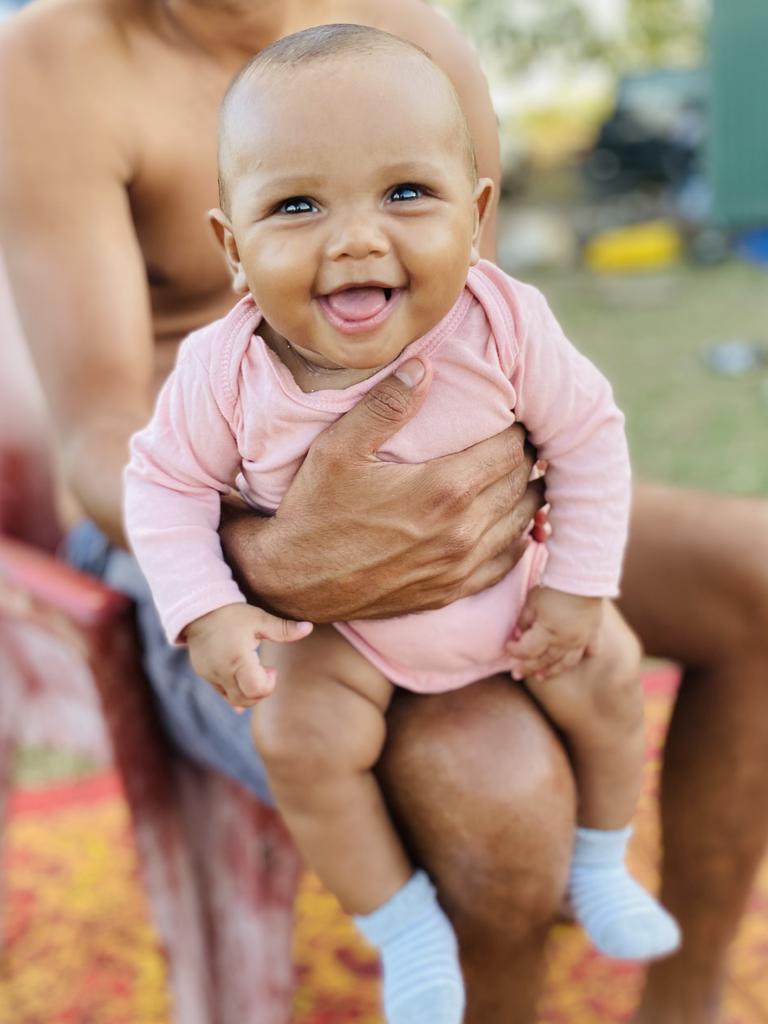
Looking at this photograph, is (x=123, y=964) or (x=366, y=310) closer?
(x=366, y=310)

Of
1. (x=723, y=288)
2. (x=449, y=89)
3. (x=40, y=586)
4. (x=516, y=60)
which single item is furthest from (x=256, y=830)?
(x=516, y=60)

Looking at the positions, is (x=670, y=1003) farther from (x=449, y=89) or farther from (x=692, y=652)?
(x=449, y=89)

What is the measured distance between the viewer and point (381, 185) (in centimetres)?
90

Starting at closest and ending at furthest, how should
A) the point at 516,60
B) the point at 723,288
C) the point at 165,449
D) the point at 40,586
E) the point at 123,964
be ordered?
the point at 165,449, the point at 40,586, the point at 123,964, the point at 723,288, the point at 516,60

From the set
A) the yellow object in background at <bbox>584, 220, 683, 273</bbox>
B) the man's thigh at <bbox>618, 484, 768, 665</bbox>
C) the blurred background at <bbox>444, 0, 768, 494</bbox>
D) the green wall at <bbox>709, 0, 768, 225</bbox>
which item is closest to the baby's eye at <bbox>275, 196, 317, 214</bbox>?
the man's thigh at <bbox>618, 484, 768, 665</bbox>

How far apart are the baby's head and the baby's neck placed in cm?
11

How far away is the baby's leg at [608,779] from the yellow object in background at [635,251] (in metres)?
5.77

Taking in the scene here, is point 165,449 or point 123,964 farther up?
point 165,449

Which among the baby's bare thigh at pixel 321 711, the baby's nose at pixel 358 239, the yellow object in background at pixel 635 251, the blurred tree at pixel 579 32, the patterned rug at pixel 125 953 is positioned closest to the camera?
the baby's nose at pixel 358 239

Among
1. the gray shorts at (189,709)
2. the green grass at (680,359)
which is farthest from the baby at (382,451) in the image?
the green grass at (680,359)

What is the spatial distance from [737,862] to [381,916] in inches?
25.0

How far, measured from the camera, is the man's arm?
1446 millimetres

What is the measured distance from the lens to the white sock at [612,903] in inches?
46.9

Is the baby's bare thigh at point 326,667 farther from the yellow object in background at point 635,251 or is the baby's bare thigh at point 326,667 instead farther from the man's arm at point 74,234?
the yellow object in background at point 635,251
